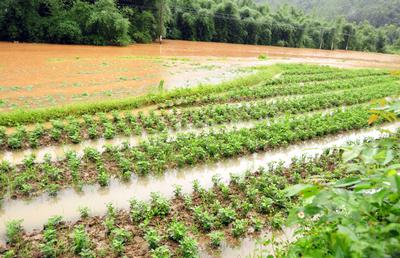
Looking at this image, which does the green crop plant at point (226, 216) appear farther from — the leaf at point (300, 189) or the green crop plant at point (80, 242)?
the leaf at point (300, 189)

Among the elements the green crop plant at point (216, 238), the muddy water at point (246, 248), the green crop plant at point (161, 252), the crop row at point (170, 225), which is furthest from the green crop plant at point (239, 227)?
the green crop plant at point (161, 252)

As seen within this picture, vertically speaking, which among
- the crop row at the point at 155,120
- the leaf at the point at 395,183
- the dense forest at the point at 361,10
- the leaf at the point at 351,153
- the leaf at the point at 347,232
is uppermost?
the dense forest at the point at 361,10

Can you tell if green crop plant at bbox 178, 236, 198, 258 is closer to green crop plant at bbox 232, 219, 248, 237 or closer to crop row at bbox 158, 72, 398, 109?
green crop plant at bbox 232, 219, 248, 237

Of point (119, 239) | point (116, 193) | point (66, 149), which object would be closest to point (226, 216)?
point (119, 239)

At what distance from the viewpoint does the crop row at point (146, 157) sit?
25.4 ft

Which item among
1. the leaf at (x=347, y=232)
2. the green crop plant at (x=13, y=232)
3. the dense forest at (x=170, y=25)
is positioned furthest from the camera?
the dense forest at (x=170, y=25)

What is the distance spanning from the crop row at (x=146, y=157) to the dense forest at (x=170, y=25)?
2972 centimetres

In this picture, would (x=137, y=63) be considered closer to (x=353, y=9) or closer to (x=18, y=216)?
(x=18, y=216)

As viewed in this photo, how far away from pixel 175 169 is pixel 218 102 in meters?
7.56

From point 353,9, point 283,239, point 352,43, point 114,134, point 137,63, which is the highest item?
point 353,9

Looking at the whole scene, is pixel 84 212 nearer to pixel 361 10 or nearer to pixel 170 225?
pixel 170 225

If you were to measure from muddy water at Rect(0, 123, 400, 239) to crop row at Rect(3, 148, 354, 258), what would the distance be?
449 mm

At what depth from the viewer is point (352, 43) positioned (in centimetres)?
7819

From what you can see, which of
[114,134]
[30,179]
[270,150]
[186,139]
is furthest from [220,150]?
[30,179]
